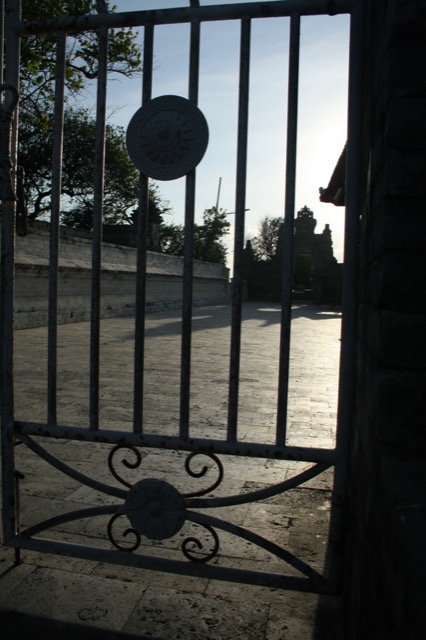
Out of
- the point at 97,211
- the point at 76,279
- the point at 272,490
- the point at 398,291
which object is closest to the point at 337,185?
the point at 97,211

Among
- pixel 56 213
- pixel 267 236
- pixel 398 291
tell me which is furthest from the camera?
pixel 267 236

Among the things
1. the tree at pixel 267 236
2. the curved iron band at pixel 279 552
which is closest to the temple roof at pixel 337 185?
the curved iron band at pixel 279 552

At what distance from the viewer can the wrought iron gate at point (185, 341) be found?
194 centimetres

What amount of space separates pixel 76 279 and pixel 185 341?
12801 mm

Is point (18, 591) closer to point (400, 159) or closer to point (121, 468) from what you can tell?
point (121, 468)

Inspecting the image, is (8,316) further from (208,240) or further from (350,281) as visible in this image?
(208,240)

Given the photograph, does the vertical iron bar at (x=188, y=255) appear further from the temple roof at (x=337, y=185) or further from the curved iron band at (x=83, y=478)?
the temple roof at (x=337, y=185)

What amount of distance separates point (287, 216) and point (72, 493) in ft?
6.27

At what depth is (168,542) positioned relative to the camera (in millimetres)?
2502

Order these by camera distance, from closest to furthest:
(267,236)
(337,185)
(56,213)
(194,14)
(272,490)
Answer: (272,490) → (194,14) → (56,213) → (337,185) → (267,236)

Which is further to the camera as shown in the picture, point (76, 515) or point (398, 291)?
point (76, 515)

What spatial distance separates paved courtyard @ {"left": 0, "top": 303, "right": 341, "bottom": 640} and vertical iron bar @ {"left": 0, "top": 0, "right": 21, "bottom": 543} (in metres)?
0.27

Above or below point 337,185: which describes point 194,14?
below

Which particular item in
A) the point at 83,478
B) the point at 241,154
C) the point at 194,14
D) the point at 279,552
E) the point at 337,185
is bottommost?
the point at 279,552
